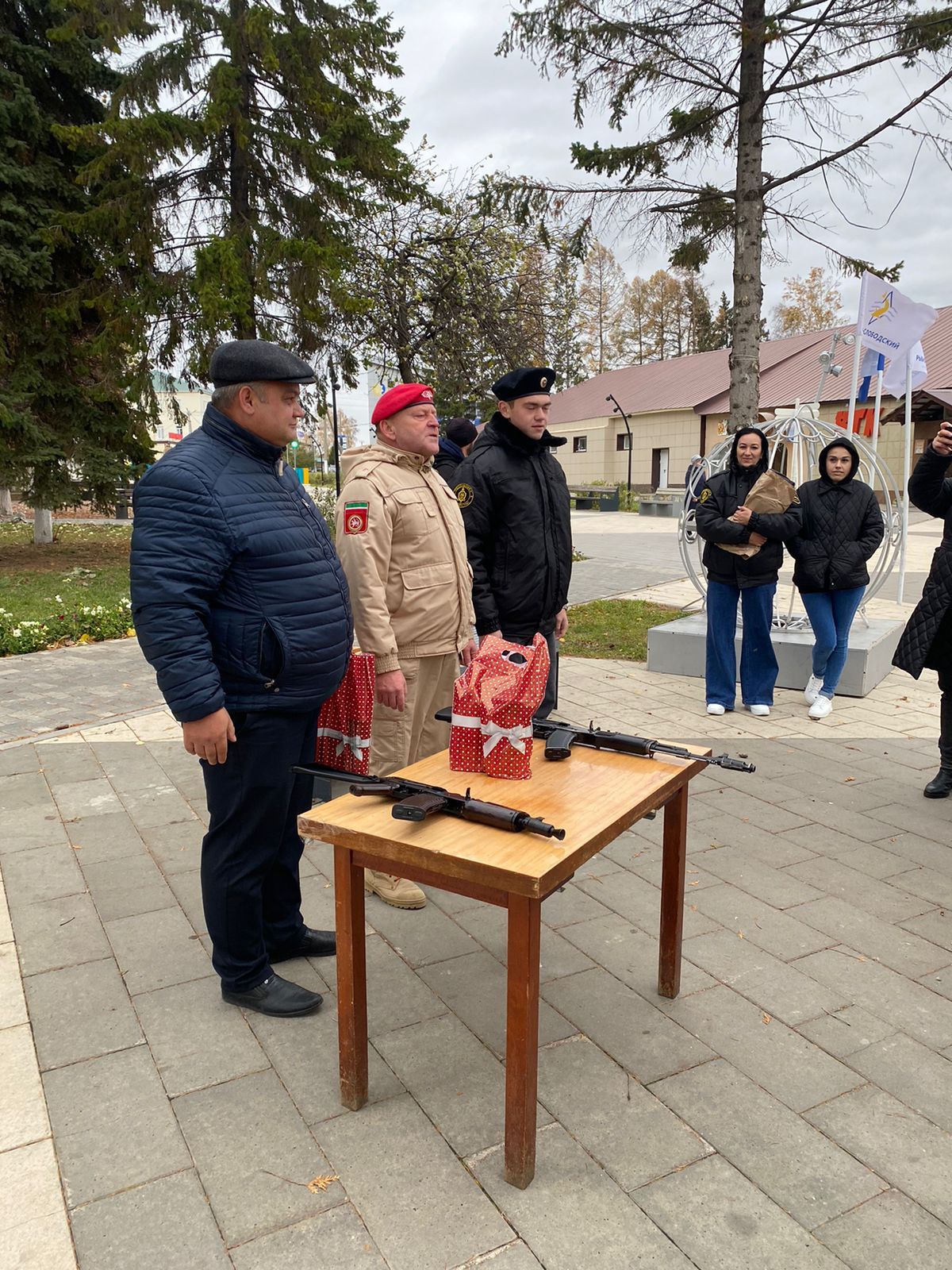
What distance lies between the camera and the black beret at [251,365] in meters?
2.43

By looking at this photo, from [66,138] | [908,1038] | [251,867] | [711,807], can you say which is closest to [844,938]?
[908,1038]

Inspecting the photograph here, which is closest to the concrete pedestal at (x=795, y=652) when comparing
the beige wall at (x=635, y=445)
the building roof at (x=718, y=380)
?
the building roof at (x=718, y=380)

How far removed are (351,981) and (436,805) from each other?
1.77 feet

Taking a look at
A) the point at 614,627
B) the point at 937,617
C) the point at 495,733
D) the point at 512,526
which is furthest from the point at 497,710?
the point at 614,627

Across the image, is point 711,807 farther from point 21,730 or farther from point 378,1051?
point 21,730

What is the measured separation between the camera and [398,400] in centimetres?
323

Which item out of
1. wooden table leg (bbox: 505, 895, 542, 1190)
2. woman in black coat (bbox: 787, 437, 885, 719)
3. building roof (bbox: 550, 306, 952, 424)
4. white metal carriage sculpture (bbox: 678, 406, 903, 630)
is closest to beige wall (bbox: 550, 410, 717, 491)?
building roof (bbox: 550, 306, 952, 424)

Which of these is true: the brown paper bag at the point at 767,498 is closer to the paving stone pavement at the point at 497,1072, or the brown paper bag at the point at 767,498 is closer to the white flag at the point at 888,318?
the paving stone pavement at the point at 497,1072

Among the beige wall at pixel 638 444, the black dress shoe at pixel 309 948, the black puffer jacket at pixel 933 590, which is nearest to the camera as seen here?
the black dress shoe at pixel 309 948

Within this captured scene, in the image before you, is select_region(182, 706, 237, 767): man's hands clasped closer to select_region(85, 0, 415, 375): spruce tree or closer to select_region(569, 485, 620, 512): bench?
select_region(85, 0, 415, 375): spruce tree

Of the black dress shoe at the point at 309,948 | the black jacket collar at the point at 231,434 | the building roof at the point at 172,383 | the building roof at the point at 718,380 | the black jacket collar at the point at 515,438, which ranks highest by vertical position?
the building roof at the point at 718,380

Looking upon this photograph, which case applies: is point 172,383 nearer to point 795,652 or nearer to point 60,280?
point 60,280

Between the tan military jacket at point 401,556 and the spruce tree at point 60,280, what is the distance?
12117mm

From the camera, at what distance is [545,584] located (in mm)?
4047
